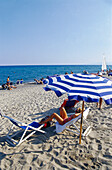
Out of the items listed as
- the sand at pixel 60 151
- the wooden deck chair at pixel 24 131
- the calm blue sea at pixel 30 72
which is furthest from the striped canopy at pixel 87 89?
the calm blue sea at pixel 30 72

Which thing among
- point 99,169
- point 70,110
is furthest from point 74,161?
point 70,110

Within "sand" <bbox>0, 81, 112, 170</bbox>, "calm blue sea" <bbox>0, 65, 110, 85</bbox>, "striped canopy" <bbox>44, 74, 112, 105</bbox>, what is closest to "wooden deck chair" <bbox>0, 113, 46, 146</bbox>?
"sand" <bbox>0, 81, 112, 170</bbox>

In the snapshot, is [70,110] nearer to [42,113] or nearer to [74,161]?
[42,113]

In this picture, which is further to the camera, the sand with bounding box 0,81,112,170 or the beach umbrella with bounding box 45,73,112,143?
the beach umbrella with bounding box 45,73,112,143

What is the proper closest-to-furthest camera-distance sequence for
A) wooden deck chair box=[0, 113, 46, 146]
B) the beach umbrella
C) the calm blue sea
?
the beach umbrella < wooden deck chair box=[0, 113, 46, 146] < the calm blue sea

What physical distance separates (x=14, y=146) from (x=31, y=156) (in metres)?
0.71

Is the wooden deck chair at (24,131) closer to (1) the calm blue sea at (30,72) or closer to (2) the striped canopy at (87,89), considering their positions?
(2) the striped canopy at (87,89)

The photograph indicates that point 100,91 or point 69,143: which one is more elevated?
point 100,91

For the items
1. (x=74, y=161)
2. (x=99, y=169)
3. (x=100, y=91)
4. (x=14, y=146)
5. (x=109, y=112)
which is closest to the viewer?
(x=99, y=169)

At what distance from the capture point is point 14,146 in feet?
11.6

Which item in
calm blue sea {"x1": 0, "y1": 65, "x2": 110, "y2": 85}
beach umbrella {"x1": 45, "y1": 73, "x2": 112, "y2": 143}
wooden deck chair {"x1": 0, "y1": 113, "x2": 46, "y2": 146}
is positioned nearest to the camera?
beach umbrella {"x1": 45, "y1": 73, "x2": 112, "y2": 143}

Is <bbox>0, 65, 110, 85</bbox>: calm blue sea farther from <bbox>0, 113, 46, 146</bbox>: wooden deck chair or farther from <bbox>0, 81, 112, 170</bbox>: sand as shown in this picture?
<bbox>0, 81, 112, 170</bbox>: sand

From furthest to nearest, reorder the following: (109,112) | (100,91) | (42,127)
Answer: (109,112), (42,127), (100,91)

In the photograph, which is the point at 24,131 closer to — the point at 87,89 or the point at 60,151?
the point at 60,151
